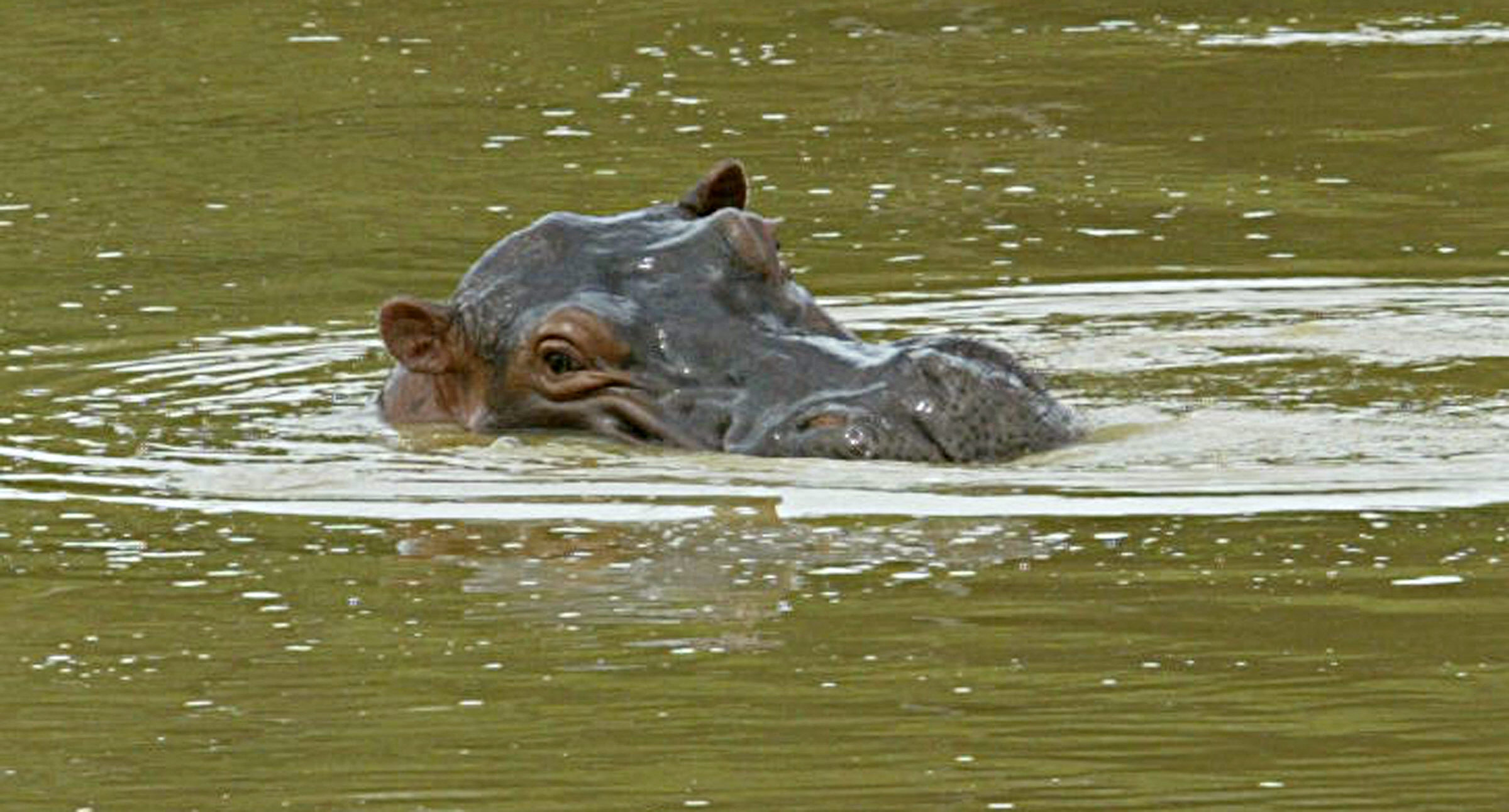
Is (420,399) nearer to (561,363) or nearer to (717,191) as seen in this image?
(561,363)

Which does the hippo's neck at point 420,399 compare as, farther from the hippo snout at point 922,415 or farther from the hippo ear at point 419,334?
the hippo snout at point 922,415

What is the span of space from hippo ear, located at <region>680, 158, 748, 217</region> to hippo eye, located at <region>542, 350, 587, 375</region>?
0.70 m

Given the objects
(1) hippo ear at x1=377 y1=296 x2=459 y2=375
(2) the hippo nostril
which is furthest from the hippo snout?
(1) hippo ear at x1=377 y1=296 x2=459 y2=375

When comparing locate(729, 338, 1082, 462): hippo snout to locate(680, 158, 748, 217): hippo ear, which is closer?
locate(729, 338, 1082, 462): hippo snout

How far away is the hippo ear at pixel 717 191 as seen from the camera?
10.3 meters

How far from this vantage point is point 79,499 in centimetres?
932

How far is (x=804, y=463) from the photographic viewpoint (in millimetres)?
8961

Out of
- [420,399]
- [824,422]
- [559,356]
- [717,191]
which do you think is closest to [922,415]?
[824,422]

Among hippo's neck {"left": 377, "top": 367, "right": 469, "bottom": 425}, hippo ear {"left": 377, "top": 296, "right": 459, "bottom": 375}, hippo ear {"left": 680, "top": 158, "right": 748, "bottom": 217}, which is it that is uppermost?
hippo ear {"left": 680, "top": 158, "right": 748, "bottom": 217}

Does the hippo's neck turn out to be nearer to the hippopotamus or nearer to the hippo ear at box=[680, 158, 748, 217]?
the hippopotamus

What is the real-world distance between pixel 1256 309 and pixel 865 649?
547 centimetres

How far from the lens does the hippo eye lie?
9750 millimetres

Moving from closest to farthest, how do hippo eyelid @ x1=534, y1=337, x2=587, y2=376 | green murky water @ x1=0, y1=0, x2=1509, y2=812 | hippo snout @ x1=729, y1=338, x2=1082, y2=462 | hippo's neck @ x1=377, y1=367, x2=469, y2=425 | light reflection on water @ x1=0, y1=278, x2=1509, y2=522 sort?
green murky water @ x1=0, y1=0, x2=1509, y2=812, light reflection on water @ x1=0, y1=278, x2=1509, y2=522, hippo snout @ x1=729, y1=338, x2=1082, y2=462, hippo eyelid @ x1=534, y1=337, x2=587, y2=376, hippo's neck @ x1=377, y1=367, x2=469, y2=425

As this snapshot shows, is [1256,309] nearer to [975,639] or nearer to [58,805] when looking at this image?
[975,639]
